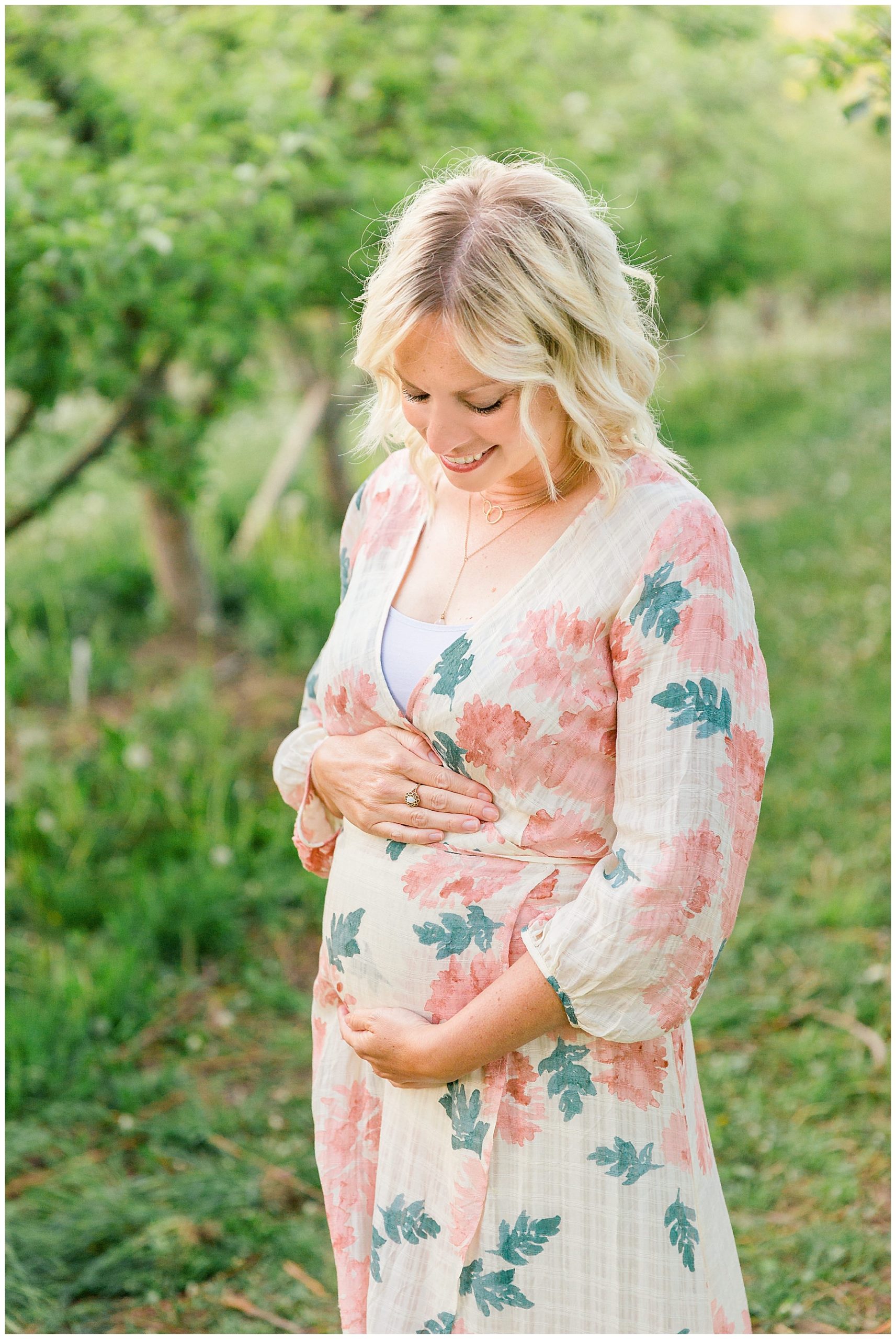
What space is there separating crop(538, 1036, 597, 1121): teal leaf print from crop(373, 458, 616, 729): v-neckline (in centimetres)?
49

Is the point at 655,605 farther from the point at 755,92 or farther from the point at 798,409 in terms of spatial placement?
the point at 798,409

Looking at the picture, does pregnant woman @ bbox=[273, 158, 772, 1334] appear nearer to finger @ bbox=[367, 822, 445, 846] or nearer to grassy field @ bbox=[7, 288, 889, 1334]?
finger @ bbox=[367, 822, 445, 846]

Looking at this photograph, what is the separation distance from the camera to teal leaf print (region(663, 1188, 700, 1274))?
1.54 metres

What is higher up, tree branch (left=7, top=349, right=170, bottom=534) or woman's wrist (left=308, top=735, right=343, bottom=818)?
woman's wrist (left=308, top=735, right=343, bottom=818)

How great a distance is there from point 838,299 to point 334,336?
27.8 meters

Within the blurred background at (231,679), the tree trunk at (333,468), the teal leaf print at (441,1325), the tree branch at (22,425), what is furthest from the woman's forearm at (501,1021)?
the tree trunk at (333,468)

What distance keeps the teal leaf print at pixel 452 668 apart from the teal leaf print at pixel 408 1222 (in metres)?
0.76

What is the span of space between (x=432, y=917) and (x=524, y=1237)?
17.5 inches

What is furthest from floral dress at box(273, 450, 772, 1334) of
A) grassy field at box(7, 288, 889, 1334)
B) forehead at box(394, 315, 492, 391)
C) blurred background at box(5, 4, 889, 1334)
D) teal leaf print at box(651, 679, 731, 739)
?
grassy field at box(7, 288, 889, 1334)

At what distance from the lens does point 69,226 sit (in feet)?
10.0

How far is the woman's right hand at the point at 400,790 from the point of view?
5.28 ft

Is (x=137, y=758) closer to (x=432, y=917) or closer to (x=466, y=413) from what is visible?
(x=432, y=917)

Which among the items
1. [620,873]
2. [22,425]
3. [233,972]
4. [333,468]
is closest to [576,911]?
[620,873]

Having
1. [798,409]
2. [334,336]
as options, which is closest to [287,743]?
[334,336]
